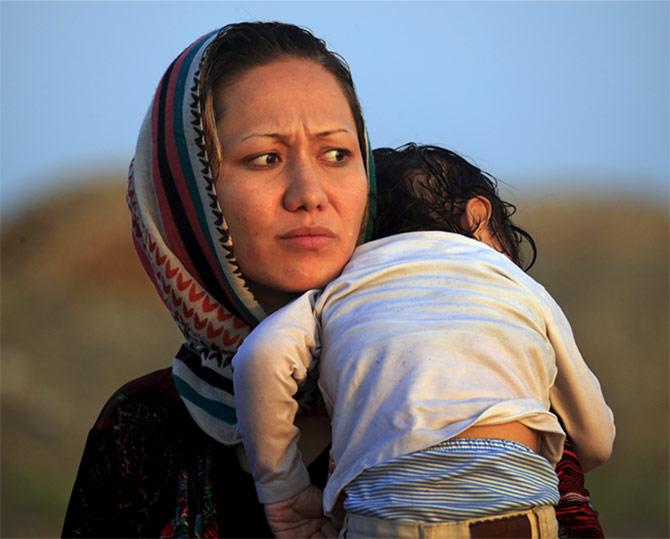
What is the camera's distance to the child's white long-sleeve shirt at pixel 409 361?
2.33 meters

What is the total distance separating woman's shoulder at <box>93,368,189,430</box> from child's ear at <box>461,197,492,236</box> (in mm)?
956

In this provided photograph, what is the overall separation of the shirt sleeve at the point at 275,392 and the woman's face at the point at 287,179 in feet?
0.67

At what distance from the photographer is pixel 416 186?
10.9 ft

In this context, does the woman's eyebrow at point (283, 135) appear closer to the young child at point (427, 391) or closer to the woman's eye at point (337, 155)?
the woman's eye at point (337, 155)

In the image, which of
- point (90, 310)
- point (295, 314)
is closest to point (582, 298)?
point (90, 310)

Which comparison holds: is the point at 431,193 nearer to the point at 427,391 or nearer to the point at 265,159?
the point at 265,159

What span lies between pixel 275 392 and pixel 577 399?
729 mm

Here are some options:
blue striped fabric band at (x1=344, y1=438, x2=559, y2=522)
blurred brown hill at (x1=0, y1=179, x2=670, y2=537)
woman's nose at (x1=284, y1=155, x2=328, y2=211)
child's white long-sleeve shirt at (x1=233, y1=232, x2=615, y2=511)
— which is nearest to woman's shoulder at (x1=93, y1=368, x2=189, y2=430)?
child's white long-sleeve shirt at (x1=233, y1=232, x2=615, y2=511)

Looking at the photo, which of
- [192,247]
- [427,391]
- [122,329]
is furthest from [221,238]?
[122,329]

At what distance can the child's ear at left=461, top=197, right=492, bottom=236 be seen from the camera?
3.32 meters

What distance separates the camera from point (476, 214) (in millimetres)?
3355

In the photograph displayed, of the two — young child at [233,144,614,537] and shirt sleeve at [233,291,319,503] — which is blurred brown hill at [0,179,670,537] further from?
shirt sleeve at [233,291,319,503]

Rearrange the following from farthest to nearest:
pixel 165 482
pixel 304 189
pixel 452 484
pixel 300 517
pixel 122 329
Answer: pixel 122 329, pixel 165 482, pixel 304 189, pixel 300 517, pixel 452 484

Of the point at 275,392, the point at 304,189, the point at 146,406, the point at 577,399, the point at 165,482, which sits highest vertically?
the point at 304,189
